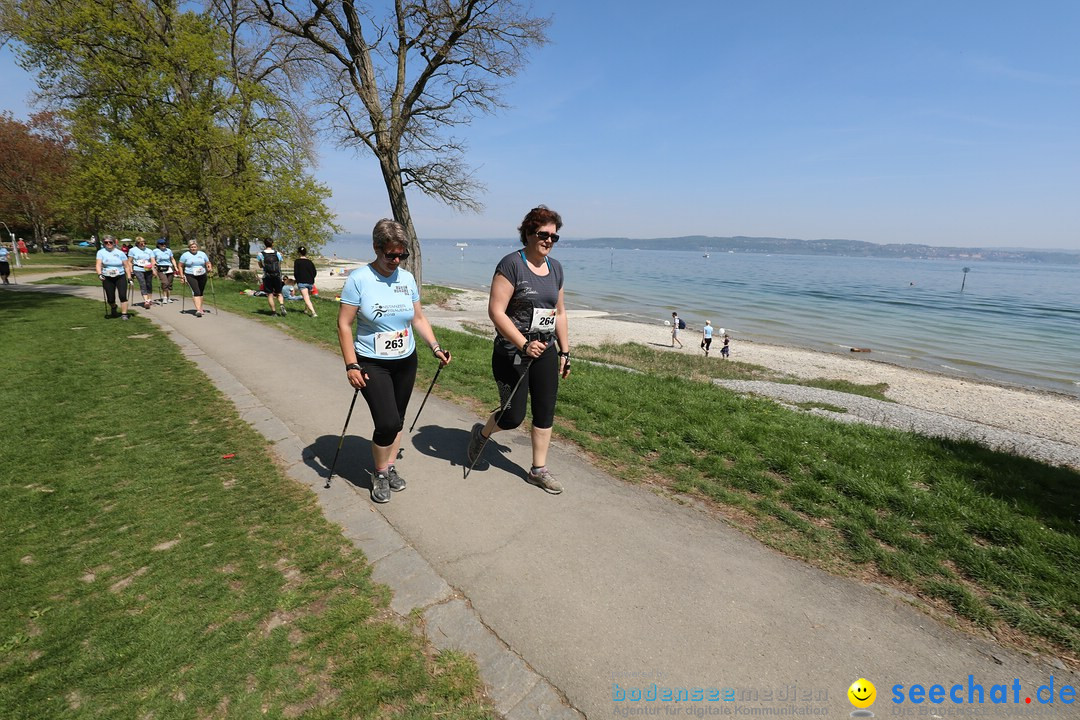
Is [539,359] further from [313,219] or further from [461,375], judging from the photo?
[313,219]

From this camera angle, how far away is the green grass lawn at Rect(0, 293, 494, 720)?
7.19 ft

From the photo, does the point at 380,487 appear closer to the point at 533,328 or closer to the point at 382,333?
the point at 382,333

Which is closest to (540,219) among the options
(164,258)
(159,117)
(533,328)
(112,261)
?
(533,328)

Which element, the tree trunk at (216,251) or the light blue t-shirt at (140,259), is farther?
the tree trunk at (216,251)

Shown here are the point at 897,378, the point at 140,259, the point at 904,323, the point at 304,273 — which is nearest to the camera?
the point at 140,259

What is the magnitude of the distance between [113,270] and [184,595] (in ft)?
38.3

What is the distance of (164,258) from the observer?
15.3m

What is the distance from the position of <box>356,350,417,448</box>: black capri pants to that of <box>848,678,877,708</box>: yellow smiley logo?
3.19 metres

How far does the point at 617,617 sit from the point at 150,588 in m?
2.74

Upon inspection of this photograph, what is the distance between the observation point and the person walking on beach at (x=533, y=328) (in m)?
3.86

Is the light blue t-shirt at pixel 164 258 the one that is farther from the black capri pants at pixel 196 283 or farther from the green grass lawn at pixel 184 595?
the green grass lawn at pixel 184 595

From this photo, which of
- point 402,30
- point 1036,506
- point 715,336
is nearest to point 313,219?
point 402,30

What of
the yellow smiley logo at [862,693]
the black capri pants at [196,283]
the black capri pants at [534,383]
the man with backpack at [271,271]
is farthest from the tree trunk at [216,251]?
the yellow smiley logo at [862,693]

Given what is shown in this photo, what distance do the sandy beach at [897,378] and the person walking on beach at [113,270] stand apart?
1104cm
